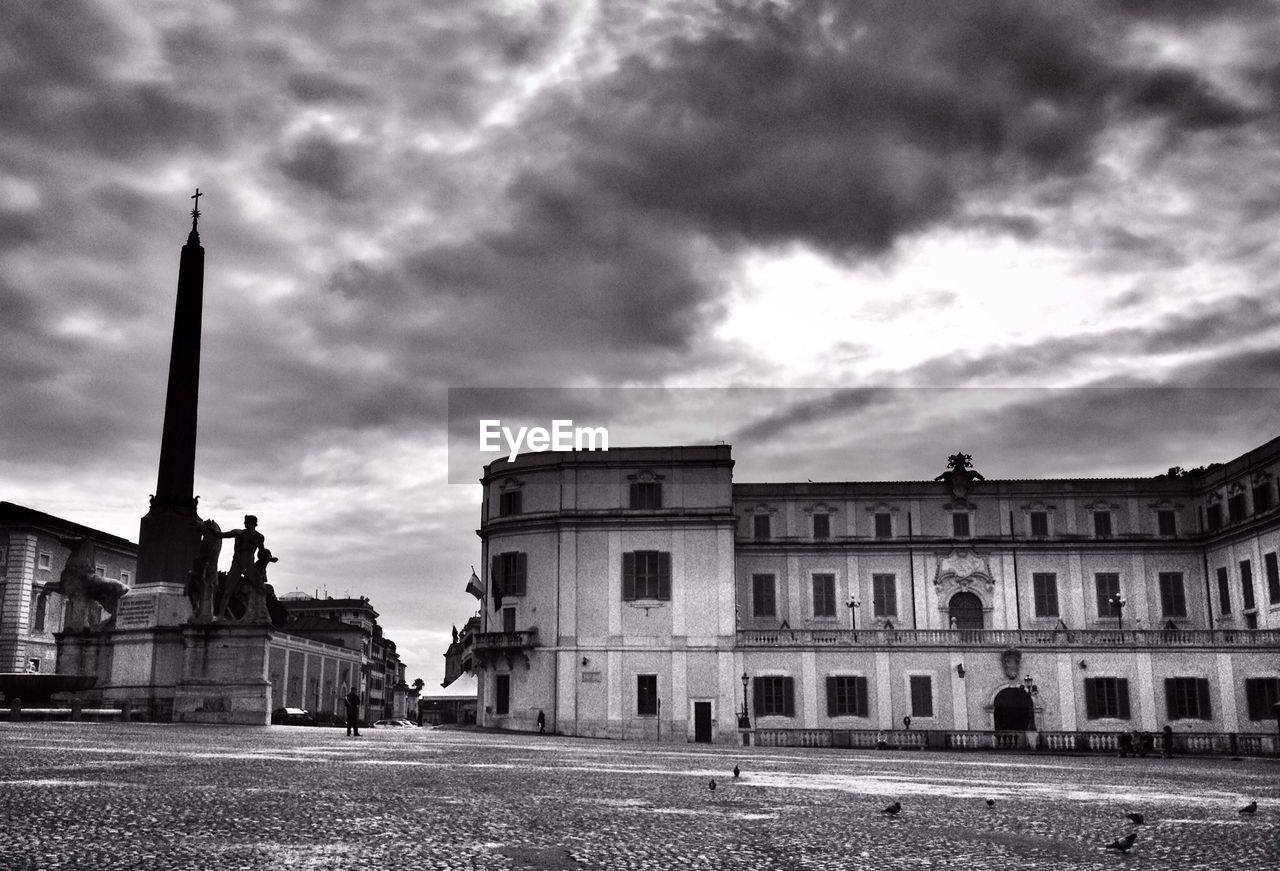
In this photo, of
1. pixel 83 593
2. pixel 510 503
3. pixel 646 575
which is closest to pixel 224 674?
pixel 83 593

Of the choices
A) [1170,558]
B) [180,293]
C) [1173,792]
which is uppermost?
[180,293]

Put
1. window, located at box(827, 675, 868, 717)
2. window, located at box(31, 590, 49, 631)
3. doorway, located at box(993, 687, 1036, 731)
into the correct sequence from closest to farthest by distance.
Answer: doorway, located at box(993, 687, 1036, 731) < window, located at box(827, 675, 868, 717) < window, located at box(31, 590, 49, 631)

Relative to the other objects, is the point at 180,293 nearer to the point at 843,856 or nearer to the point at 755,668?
the point at 755,668

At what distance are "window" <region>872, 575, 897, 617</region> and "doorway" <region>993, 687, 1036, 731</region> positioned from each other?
9061mm

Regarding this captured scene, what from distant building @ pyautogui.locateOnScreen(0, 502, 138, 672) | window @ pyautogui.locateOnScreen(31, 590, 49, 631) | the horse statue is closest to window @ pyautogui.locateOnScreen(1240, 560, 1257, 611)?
the horse statue

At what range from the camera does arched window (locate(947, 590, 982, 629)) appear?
55.1 metres

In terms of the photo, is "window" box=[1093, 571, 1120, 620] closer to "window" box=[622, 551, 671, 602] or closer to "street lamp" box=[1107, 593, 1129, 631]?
"street lamp" box=[1107, 593, 1129, 631]

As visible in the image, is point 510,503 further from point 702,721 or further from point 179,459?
point 179,459

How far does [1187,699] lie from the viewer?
46.2 metres

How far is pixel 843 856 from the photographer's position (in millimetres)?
7859

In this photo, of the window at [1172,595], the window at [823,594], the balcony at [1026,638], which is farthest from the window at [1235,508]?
the window at [823,594]

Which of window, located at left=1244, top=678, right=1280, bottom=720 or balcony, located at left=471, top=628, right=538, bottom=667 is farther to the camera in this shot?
balcony, located at left=471, top=628, right=538, bottom=667

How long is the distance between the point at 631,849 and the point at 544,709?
4292 cm

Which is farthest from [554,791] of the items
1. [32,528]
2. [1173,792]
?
[32,528]
